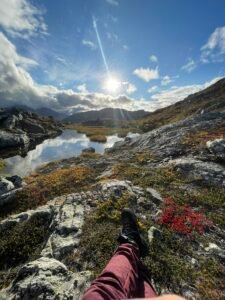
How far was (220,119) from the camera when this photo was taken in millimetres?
42531

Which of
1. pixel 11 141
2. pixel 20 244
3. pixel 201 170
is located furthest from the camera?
pixel 11 141

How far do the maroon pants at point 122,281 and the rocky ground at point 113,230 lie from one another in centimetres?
233

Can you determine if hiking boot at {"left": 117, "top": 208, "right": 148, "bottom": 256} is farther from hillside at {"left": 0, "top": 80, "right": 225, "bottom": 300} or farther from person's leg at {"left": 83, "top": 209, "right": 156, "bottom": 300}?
hillside at {"left": 0, "top": 80, "right": 225, "bottom": 300}

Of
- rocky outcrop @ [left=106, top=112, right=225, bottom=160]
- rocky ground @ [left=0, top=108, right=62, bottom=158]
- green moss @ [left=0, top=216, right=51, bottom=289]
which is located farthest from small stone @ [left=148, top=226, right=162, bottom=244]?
rocky ground @ [left=0, top=108, right=62, bottom=158]

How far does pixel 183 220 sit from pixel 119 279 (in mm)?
8859

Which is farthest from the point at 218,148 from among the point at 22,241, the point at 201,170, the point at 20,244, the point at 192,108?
the point at 192,108

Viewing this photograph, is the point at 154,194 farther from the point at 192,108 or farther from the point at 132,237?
the point at 192,108

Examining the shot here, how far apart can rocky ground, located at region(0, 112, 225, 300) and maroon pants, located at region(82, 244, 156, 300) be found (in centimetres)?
233

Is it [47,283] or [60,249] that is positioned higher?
[47,283]

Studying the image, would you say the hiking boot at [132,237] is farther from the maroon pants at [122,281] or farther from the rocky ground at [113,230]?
the rocky ground at [113,230]

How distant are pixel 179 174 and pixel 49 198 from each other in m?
11.7

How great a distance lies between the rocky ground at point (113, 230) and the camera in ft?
31.9

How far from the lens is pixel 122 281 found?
6.58 m

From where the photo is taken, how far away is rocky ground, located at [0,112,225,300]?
9.73m
